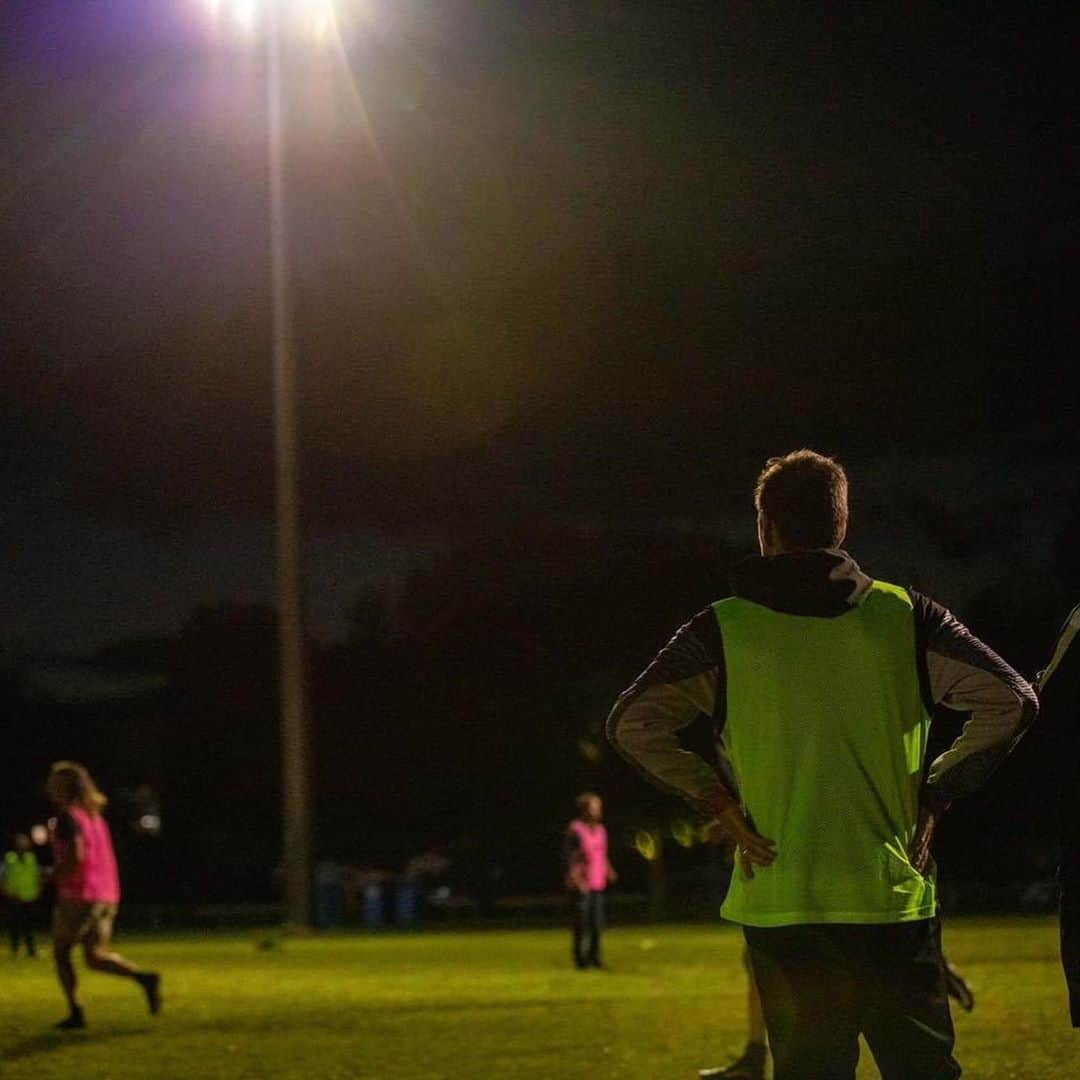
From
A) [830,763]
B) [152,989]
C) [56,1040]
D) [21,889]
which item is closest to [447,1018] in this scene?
[152,989]

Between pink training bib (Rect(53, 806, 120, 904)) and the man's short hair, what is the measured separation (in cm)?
1030

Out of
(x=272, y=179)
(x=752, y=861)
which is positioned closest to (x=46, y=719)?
(x=272, y=179)

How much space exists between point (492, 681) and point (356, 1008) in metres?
51.9

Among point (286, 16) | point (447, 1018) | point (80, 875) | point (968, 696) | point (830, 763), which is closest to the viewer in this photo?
point (830, 763)

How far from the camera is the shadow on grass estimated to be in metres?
13.6

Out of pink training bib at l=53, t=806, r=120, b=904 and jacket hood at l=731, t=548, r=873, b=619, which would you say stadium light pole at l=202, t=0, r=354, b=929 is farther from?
jacket hood at l=731, t=548, r=873, b=619

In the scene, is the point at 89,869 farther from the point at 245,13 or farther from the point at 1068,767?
the point at 245,13

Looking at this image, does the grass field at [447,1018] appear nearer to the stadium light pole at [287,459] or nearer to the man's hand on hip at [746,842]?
the stadium light pole at [287,459]

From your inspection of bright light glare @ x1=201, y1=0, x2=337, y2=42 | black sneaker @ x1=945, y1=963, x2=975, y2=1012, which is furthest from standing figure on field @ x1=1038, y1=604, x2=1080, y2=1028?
bright light glare @ x1=201, y1=0, x2=337, y2=42

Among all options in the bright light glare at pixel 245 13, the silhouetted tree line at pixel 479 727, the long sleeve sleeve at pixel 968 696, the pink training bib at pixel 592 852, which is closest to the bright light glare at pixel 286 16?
the bright light glare at pixel 245 13

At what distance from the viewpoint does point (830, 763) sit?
489cm

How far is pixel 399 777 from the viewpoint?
73562 millimetres

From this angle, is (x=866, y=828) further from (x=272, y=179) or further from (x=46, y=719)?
(x=46, y=719)

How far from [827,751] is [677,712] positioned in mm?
373
